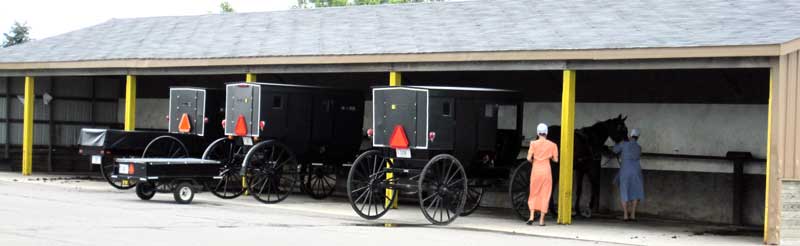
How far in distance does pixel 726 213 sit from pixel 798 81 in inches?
179

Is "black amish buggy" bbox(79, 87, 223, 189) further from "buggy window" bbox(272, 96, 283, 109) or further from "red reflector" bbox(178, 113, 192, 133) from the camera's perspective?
"buggy window" bbox(272, 96, 283, 109)

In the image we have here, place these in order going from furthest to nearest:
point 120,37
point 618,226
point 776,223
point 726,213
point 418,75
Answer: point 120,37 < point 418,75 < point 726,213 < point 618,226 < point 776,223

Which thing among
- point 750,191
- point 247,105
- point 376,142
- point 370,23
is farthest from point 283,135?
point 750,191

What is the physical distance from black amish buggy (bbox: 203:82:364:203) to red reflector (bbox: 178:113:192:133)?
2.91 ft

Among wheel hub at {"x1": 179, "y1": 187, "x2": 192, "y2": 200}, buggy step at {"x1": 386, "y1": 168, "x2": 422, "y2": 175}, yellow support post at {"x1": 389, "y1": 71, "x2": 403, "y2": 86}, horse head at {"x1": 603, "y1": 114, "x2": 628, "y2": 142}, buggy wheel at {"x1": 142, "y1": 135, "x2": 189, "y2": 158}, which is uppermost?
yellow support post at {"x1": 389, "y1": 71, "x2": 403, "y2": 86}

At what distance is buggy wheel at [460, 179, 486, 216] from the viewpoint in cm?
1816

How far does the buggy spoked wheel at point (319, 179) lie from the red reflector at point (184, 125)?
2.33 m

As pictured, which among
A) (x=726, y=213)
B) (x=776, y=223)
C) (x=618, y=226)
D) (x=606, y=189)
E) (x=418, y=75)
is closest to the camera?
(x=776, y=223)

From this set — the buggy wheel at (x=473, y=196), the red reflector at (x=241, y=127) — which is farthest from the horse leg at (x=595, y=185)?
the red reflector at (x=241, y=127)

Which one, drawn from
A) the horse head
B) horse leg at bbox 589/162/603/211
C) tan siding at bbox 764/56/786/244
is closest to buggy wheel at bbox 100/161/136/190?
horse leg at bbox 589/162/603/211

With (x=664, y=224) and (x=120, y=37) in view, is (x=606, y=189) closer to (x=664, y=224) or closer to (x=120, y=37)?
(x=664, y=224)

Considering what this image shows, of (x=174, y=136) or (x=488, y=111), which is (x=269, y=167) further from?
(x=488, y=111)

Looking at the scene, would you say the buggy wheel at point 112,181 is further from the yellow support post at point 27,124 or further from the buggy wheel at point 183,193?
the yellow support post at point 27,124

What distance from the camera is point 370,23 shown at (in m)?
24.2
